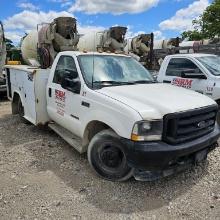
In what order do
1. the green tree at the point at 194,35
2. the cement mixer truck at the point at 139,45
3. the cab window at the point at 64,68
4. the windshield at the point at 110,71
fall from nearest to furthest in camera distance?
the windshield at the point at 110,71 → the cab window at the point at 64,68 → the cement mixer truck at the point at 139,45 → the green tree at the point at 194,35

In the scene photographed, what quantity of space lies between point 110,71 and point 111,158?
63.5 inches

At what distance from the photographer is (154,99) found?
4.45m

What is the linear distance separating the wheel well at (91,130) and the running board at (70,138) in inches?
6.2

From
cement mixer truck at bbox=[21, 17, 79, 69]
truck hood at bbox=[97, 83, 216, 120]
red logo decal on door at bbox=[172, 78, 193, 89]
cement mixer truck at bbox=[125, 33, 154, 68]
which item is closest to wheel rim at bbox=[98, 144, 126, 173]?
truck hood at bbox=[97, 83, 216, 120]

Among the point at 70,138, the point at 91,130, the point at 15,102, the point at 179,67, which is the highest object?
the point at 179,67

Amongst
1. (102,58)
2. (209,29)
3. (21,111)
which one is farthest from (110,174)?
(209,29)

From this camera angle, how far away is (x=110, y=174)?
4.66 m

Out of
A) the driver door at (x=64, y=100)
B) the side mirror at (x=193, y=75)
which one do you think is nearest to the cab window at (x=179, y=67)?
the side mirror at (x=193, y=75)

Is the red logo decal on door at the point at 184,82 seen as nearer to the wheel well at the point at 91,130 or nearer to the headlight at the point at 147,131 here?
the wheel well at the point at 91,130

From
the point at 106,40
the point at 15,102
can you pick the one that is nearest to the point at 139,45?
the point at 106,40

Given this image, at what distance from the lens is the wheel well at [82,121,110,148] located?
199 inches

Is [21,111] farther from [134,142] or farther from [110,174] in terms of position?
[134,142]

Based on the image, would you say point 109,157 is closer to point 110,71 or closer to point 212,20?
point 110,71

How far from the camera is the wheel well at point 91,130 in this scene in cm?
505
